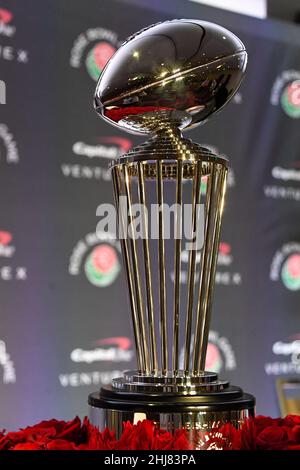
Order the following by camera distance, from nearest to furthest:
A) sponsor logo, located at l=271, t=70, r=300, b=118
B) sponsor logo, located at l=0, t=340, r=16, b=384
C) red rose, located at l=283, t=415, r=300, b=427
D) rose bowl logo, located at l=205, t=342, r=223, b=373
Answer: red rose, located at l=283, t=415, r=300, b=427 < sponsor logo, located at l=0, t=340, r=16, b=384 < rose bowl logo, located at l=205, t=342, r=223, b=373 < sponsor logo, located at l=271, t=70, r=300, b=118

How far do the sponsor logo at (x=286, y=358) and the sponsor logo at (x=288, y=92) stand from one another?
0.98 m

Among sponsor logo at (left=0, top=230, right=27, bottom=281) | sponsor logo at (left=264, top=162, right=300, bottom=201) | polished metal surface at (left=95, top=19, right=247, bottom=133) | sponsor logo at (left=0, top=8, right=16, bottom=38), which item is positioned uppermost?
sponsor logo at (left=0, top=8, right=16, bottom=38)

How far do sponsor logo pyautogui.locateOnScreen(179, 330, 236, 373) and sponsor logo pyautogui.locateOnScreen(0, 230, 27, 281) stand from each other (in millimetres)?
817

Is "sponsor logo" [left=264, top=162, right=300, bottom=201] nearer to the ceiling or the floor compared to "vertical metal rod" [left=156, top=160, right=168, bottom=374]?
nearer to the ceiling

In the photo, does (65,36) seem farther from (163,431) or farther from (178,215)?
(163,431)

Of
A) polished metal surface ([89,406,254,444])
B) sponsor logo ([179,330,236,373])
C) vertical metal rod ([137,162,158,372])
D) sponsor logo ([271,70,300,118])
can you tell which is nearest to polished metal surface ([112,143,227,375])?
vertical metal rod ([137,162,158,372])

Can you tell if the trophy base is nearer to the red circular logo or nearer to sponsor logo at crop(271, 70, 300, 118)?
the red circular logo

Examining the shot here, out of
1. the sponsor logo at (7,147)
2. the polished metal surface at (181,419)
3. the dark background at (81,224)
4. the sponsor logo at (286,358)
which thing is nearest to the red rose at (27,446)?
the polished metal surface at (181,419)

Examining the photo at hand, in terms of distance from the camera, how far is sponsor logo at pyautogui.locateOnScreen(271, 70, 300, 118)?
3172 mm

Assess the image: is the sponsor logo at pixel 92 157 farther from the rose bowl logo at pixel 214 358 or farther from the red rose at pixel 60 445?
the red rose at pixel 60 445

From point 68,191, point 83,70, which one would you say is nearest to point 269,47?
point 83,70

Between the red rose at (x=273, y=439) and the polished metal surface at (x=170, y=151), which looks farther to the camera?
the polished metal surface at (x=170, y=151)

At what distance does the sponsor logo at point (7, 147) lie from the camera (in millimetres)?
2500

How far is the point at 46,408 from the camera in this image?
2.53 metres
